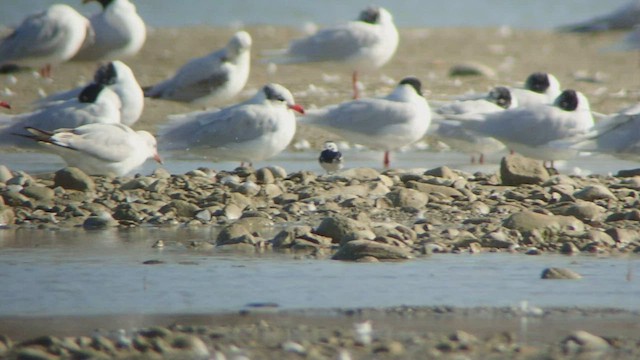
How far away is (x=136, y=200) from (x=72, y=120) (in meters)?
2.67

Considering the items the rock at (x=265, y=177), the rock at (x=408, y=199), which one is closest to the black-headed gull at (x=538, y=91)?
the rock at (x=265, y=177)

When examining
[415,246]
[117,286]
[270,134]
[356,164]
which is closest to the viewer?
[117,286]

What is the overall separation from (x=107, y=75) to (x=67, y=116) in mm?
2197

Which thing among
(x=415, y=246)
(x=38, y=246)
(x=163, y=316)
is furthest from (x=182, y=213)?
(x=163, y=316)

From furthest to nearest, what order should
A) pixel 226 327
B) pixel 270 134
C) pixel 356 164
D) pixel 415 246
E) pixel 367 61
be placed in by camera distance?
1. pixel 367 61
2. pixel 356 164
3. pixel 270 134
4. pixel 415 246
5. pixel 226 327

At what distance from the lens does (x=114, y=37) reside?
16266 millimetres

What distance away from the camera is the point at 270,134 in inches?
406

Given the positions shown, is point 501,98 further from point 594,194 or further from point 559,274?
point 559,274

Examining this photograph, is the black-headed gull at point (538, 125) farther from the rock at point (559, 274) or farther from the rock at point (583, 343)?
the rock at point (583, 343)

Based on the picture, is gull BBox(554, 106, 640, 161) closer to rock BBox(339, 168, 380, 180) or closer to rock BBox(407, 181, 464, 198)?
rock BBox(339, 168, 380, 180)

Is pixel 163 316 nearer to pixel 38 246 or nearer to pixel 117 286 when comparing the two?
pixel 117 286

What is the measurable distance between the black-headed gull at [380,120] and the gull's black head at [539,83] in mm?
2138

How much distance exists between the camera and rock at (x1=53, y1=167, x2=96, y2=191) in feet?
27.0

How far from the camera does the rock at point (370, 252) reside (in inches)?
233
